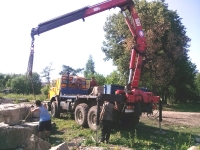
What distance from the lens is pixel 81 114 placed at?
481 inches

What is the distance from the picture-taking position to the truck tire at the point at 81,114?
11742 mm

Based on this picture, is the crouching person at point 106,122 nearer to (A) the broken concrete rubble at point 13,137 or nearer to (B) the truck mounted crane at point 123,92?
(B) the truck mounted crane at point 123,92

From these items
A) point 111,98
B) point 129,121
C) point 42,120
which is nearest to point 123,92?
point 111,98

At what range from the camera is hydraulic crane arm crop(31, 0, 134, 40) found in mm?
12796

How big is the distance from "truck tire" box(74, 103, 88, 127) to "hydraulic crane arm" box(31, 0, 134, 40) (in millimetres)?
4290

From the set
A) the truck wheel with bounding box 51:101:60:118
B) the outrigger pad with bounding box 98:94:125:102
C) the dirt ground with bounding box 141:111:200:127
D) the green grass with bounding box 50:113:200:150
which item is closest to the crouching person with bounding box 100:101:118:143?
the green grass with bounding box 50:113:200:150

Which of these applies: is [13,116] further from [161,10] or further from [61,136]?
[161,10]

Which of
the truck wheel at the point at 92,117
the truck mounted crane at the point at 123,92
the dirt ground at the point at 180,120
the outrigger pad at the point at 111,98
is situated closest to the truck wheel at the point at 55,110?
the truck mounted crane at the point at 123,92

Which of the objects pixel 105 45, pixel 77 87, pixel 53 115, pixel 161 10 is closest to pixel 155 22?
pixel 161 10

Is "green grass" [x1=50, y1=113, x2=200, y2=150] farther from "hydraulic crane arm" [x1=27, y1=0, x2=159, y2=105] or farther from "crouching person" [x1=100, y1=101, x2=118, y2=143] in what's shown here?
"hydraulic crane arm" [x1=27, y1=0, x2=159, y2=105]

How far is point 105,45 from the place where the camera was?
33.1 m

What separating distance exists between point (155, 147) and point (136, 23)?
21.8ft

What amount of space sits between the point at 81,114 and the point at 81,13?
17.2 ft

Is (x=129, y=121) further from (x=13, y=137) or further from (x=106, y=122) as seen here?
(x=13, y=137)
